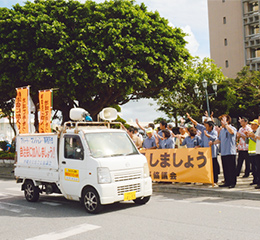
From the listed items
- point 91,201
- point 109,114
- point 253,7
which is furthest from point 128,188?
point 253,7

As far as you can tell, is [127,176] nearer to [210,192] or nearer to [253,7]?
[210,192]

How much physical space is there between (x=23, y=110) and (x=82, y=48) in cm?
606

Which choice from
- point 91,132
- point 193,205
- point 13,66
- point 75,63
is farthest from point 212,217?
point 13,66

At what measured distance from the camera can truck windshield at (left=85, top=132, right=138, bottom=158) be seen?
804 centimetres

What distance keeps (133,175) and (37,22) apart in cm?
1424

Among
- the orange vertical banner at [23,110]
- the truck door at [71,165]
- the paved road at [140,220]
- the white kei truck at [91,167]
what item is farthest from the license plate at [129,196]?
the orange vertical banner at [23,110]

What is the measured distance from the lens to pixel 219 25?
63812mm

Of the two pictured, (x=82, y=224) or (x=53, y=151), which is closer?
(x=82, y=224)

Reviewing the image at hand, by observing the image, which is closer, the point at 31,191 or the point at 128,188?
the point at 128,188

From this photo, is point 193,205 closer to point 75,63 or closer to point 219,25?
point 75,63

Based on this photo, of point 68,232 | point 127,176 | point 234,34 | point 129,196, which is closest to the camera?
point 68,232

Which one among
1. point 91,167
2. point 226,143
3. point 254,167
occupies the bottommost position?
point 254,167

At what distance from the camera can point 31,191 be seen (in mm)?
9680

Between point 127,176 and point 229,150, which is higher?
point 229,150
